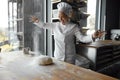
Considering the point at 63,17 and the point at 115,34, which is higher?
the point at 63,17

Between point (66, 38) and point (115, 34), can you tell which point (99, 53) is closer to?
point (66, 38)

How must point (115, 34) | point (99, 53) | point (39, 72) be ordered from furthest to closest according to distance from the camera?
point (115, 34)
point (99, 53)
point (39, 72)

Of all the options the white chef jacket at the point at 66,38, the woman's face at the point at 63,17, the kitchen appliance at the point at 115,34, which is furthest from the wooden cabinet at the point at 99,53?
the kitchen appliance at the point at 115,34

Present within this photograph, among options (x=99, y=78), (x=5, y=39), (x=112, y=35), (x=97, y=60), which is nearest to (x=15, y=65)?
(x=99, y=78)

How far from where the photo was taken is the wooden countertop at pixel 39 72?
1446 mm

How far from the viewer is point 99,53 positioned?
308 cm

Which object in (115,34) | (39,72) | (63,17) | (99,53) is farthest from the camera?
(115,34)

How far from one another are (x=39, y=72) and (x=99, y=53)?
5.72ft

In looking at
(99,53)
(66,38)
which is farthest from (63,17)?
(99,53)

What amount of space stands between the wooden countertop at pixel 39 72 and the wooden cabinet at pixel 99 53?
127 centimetres

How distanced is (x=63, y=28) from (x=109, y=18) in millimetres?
2955

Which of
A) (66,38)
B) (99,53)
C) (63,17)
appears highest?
(63,17)

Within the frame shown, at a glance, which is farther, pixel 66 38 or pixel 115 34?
pixel 115 34

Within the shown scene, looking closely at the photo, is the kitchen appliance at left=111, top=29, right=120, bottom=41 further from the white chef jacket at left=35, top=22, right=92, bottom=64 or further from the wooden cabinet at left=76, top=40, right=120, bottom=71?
the white chef jacket at left=35, top=22, right=92, bottom=64
